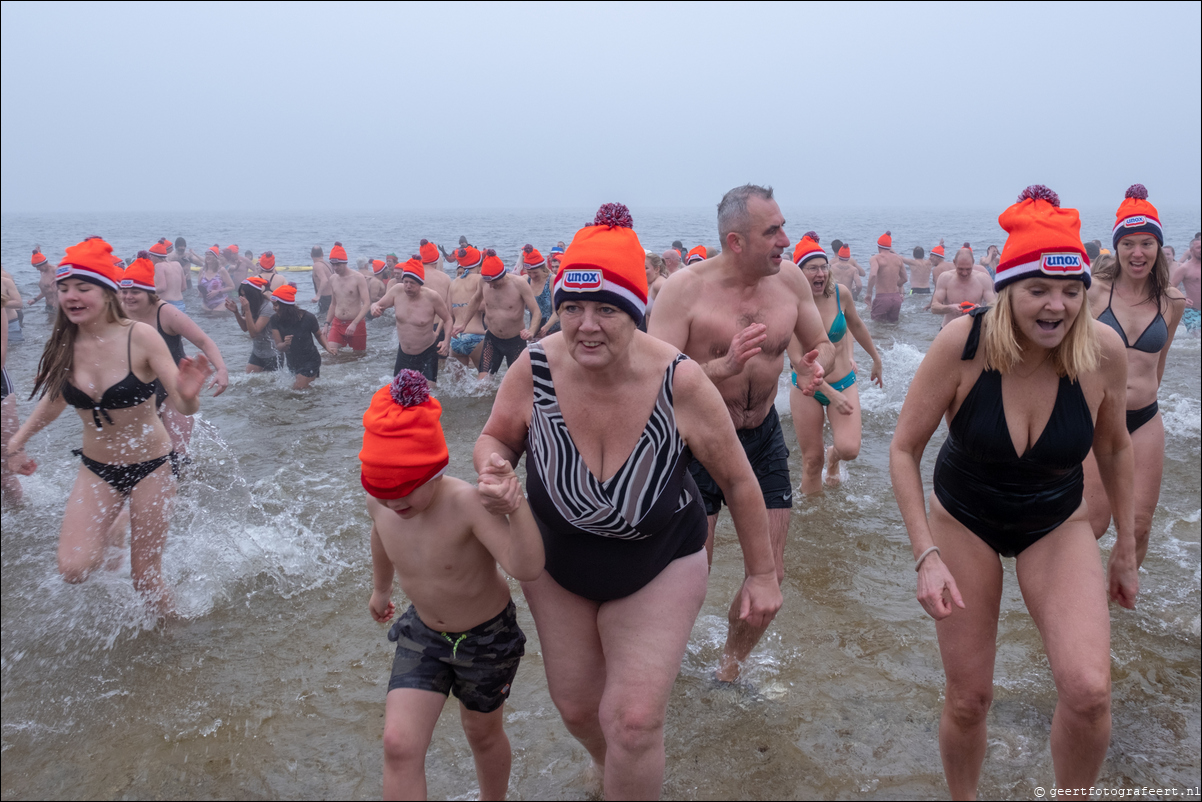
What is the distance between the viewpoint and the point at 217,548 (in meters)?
5.77

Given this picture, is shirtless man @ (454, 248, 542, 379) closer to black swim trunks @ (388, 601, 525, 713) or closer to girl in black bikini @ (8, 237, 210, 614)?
girl in black bikini @ (8, 237, 210, 614)

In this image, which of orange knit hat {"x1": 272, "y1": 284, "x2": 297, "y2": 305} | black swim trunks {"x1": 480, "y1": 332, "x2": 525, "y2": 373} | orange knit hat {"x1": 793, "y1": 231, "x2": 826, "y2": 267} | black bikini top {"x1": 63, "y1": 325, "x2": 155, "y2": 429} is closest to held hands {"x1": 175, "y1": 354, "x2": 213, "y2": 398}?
black bikini top {"x1": 63, "y1": 325, "x2": 155, "y2": 429}

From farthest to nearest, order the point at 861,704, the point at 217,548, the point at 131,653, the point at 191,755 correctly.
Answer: the point at 217,548 < the point at 131,653 < the point at 861,704 < the point at 191,755

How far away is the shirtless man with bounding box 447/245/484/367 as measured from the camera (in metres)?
11.2

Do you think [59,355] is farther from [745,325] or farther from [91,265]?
[745,325]

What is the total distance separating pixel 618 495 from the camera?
268cm

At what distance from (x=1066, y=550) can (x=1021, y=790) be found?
1.16 m

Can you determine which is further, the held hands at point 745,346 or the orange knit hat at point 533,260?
the orange knit hat at point 533,260

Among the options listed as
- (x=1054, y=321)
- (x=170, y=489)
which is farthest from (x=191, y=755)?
(x=1054, y=321)

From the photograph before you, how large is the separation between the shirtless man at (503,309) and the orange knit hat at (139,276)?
4.38 metres

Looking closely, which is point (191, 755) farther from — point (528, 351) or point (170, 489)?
point (528, 351)

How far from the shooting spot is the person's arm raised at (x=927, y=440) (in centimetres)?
274

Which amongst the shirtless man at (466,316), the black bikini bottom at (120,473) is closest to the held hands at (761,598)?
the black bikini bottom at (120,473)

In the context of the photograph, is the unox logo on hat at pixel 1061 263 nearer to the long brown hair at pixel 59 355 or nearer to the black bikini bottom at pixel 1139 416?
the black bikini bottom at pixel 1139 416
